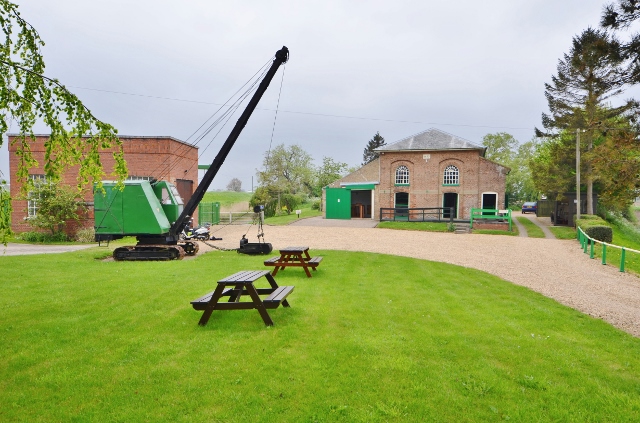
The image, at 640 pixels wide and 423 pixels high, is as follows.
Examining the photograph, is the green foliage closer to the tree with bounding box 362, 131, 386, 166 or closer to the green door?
the green door

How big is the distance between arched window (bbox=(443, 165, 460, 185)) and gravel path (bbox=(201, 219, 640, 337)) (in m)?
11.4

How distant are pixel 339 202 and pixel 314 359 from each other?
30.7m

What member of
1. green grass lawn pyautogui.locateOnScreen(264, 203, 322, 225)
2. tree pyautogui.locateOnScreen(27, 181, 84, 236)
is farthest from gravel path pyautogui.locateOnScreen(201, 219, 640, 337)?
tree pyautogui.locateOnScreen(27, 181, 84, 236)

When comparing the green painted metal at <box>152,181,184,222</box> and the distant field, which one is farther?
the distant field

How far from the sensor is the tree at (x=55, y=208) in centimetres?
2075

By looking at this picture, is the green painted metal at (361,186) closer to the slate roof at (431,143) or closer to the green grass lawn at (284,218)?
the slate roof at (431,143)

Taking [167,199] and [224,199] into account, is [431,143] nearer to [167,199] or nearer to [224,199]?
[167,199]

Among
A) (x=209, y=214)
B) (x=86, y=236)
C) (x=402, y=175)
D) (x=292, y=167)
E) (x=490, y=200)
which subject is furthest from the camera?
(x=292, y=167)

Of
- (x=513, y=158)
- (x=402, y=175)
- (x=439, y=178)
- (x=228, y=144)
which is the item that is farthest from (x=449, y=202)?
(x=513, y=158)

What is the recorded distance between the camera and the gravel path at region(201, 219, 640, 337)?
8.38 m

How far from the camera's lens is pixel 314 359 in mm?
4562

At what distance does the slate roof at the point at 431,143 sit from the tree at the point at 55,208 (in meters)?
22.7

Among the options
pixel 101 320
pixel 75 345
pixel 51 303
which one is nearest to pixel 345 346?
pixel 75 345

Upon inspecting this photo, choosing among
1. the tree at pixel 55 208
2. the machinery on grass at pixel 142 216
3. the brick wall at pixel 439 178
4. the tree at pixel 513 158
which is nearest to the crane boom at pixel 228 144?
the machinery on grass at pixel 142 216
